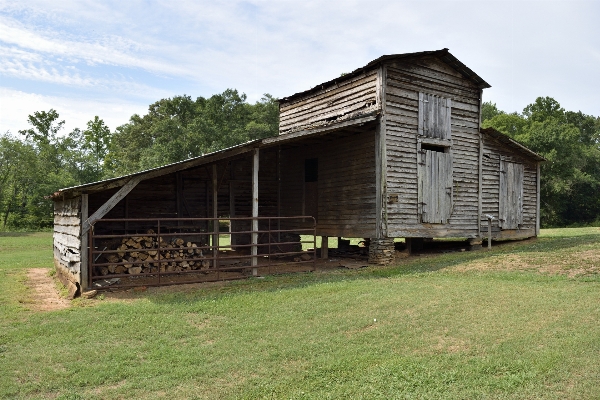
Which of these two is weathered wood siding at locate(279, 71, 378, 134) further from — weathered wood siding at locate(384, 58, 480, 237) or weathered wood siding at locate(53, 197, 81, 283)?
weathered wood siding at locate(53, 197, 81, 283)

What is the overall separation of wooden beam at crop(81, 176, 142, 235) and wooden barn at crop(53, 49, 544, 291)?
1.88m

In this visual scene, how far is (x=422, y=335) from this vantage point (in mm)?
7129

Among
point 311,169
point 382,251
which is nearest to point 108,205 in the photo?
point 382,251

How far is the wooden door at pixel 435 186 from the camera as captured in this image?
16.2 meters

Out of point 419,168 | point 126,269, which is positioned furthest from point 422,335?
point 419,168

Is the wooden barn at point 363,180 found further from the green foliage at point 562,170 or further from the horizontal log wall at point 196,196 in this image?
the green foliage at point 562,170

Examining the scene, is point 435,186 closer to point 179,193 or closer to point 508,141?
point 508,141

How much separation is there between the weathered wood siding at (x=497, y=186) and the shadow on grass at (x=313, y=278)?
7.11 ft

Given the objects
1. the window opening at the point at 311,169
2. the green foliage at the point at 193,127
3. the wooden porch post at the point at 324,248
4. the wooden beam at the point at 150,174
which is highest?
the green foliage at the point at 193,127

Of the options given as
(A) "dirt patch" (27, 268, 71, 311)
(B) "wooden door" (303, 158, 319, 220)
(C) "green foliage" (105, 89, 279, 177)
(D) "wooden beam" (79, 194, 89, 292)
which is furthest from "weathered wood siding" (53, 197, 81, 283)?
(C) "green foliage" (105, 89, 279, 177)

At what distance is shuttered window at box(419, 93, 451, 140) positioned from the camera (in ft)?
53.8

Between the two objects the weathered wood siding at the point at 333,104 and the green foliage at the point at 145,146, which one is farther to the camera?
the green foliage at the point at 145,146

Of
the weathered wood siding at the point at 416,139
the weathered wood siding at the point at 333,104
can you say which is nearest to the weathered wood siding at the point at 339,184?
the weathered wood siding at the point at 416,139

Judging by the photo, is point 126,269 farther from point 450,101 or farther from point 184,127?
point 184,127
